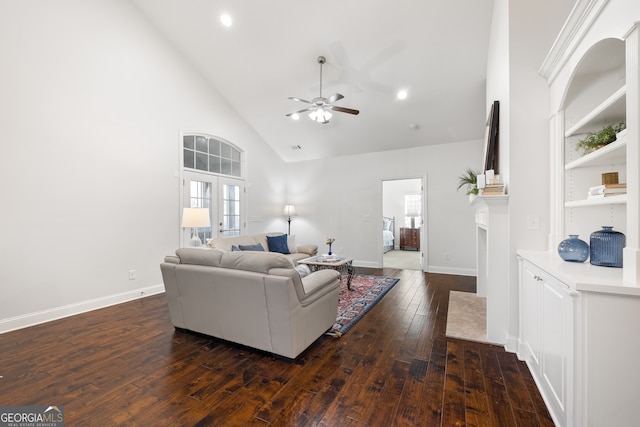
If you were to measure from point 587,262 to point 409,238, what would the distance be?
788 centimetres

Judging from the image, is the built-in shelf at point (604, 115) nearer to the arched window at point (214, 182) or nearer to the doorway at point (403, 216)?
the arched window at point (214, 182)

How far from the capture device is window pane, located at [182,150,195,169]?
16.0 ft

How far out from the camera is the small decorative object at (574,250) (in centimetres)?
179

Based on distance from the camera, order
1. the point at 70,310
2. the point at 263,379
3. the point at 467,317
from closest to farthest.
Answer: the point at 263,379 → the point at 467,317 → the point at 70,310

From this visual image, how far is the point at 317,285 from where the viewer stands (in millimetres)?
2488

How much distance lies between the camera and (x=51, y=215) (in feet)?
10.8

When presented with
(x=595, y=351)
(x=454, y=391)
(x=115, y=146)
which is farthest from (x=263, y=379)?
(x=115, y=146)

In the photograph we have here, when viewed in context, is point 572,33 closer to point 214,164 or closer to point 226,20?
point 226,20

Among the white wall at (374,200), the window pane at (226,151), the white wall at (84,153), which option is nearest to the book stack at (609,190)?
the white wall at (374,200)

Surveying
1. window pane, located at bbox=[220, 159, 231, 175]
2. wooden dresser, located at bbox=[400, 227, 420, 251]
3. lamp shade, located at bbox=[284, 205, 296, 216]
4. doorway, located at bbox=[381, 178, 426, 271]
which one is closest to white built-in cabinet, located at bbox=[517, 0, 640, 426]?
window pane, located at bbox=[220, 159, 231, 175]

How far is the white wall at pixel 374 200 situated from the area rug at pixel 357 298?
1422mm

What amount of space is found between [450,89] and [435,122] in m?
0.80

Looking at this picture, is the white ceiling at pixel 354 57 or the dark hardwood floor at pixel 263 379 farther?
the white ceiling at pixel 354 57

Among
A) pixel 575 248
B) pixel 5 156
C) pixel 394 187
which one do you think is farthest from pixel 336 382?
pixel 394 187
